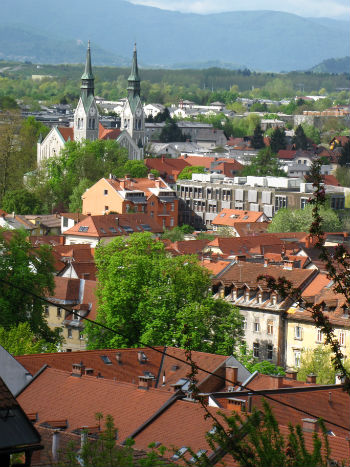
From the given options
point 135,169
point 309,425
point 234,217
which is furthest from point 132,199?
point 309,425

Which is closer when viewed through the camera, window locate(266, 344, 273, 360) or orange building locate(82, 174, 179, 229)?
window locate(266, 344, 273, 360)

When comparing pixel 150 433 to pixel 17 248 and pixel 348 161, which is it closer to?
pixel 17 248

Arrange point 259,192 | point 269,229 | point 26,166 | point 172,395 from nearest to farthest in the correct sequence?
point 172,395
point 269,229
point 259,192
point 26,166

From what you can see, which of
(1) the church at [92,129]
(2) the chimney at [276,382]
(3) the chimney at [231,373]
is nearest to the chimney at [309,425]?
(2) the chimney at [276,382]

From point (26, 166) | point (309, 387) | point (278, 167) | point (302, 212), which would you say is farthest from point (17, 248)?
point (278, 167)

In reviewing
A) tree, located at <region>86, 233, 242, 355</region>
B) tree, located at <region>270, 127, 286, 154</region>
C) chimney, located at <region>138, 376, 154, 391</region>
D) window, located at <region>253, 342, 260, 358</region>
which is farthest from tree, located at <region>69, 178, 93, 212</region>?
chimney, located at <region>138, 376, 154, 391</region>

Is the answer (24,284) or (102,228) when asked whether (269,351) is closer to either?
(24,284)

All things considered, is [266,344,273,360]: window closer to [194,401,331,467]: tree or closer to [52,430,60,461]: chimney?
[52,430,60,461]: chimney
